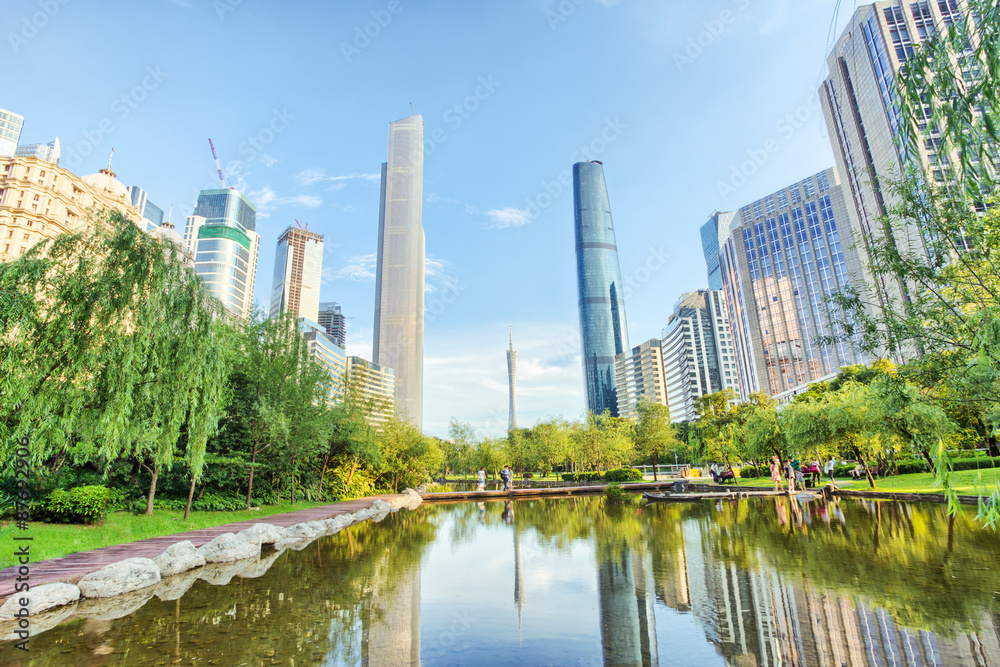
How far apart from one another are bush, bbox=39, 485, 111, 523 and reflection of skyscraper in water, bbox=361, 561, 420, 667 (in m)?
9.86

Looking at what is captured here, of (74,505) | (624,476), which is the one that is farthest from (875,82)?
(74,505)

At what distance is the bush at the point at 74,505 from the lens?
12.9 metres

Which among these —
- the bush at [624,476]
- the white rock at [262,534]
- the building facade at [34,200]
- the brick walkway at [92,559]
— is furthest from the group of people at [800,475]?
the building facade at [34,200]

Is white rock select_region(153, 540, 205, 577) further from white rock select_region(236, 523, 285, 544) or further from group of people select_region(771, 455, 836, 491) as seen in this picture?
group of people select_region(771, 455, 836, 491)

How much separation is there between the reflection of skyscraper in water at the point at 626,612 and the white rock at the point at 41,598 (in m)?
8.51

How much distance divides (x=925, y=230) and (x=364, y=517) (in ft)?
70.7

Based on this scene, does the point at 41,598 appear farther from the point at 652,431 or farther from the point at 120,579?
the point at 652,431

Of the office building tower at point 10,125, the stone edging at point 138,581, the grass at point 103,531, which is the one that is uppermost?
the office building tower at point 10,125

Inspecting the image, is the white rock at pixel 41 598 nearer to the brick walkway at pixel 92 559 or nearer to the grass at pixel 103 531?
the brick walkway at pixel 92 559

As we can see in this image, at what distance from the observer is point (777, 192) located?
14175cm

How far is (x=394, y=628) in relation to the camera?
671 cm

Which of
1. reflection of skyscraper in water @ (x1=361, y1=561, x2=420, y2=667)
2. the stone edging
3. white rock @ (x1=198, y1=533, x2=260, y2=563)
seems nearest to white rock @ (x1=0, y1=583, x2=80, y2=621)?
the stone edging

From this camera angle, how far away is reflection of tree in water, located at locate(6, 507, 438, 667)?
18.9 ft

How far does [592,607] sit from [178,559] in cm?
899
